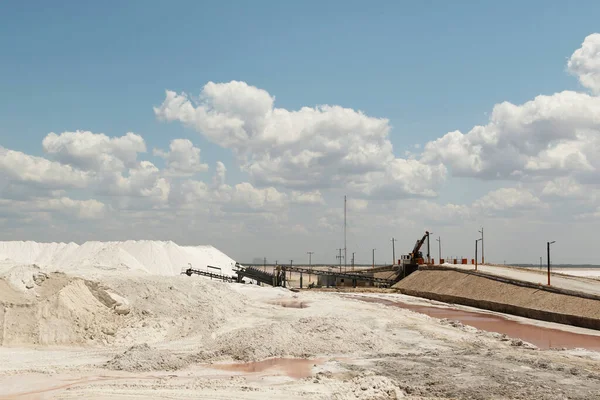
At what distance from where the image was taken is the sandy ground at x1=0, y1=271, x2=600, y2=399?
1702 cm

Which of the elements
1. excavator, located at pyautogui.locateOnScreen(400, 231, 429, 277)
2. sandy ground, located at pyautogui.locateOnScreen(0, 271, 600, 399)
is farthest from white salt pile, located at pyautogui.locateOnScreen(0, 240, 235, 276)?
sandy ground, located at pyautogui.locateOnScreen(0, 271, 600, 399)

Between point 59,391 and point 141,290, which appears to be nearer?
point 59,391

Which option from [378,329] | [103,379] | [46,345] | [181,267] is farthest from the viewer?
[181,267]

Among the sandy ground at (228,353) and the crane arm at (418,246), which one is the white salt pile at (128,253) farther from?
the sandy ground at (228,353)

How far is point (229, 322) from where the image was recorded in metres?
30.4

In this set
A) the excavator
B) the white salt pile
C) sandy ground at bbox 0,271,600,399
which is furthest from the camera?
the white salt pile

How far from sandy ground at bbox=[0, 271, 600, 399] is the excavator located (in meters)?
39.4

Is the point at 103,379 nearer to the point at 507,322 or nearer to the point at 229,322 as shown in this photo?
the point at 229,322

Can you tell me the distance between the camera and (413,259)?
243 feet

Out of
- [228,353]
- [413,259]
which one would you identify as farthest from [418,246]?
[228,353]

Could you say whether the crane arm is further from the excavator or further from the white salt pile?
the white salt pile

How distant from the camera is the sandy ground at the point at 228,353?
17.0m

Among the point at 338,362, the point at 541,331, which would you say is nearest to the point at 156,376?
the point at 338,362

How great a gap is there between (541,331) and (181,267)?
65.2 m
